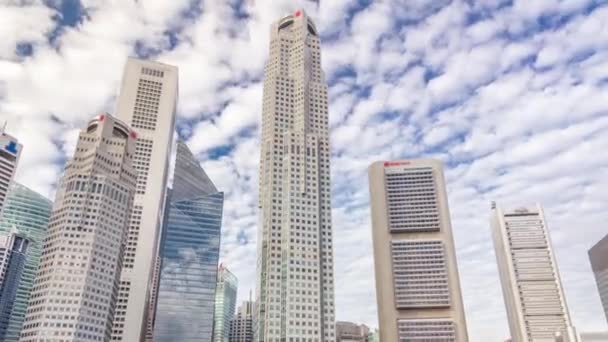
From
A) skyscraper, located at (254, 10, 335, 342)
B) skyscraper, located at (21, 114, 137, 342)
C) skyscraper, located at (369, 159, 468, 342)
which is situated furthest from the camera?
skyscraper, located at (369, 159, 468, 342)

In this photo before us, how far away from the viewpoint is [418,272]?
184m

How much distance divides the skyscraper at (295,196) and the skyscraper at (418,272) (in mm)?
43218

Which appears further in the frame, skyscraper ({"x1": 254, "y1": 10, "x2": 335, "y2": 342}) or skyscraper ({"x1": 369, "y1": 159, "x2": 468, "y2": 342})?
skyscraper ({"x1": 369, "y1": 159, "x2": 468, "y2": 342})

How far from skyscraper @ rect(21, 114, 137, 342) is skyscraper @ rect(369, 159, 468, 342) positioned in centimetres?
9808

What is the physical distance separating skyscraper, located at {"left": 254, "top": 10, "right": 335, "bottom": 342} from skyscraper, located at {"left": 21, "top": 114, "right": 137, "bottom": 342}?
44.5 metres

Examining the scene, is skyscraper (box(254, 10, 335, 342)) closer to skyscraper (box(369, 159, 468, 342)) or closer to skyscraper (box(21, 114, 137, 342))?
skyscraper (box(369, 159, 468, 342))

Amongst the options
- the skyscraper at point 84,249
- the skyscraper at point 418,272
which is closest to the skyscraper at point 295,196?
the skyscraper at point 418,272

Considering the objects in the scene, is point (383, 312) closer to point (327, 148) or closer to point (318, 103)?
point (327, 148)

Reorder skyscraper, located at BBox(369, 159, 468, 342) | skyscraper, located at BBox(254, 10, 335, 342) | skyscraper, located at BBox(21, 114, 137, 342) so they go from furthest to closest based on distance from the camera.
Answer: skyscraper, located at BBox(369, 159, 468, 342)
skyscraper, located at BBox(254, 10, 335, 342)
skyscraper, located at BBox(21, 114, 137, 342)

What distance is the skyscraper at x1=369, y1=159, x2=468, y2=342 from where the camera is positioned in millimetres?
173500

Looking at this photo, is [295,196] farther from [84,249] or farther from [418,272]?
[84,249]

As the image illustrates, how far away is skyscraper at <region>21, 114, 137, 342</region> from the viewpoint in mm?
129500

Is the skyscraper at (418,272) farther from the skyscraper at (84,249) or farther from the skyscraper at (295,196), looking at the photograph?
the skyscraper at (84,249)

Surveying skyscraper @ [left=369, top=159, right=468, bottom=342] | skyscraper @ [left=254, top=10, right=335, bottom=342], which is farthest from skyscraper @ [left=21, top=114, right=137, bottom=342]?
skyscraper @ [left=369, top=159, right=468, bottom=342]
